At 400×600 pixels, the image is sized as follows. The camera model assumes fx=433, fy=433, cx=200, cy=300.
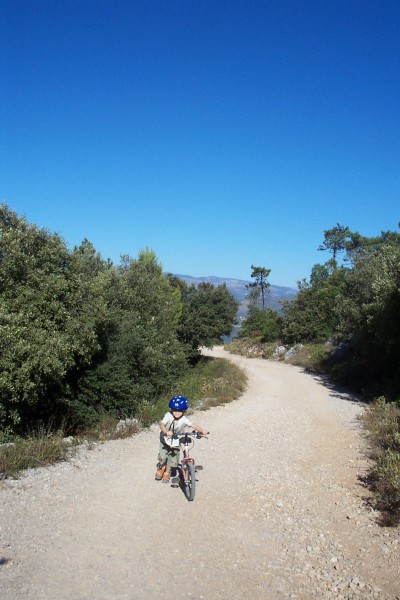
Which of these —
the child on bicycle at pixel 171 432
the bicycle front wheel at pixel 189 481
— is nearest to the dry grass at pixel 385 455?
the bicycle front wheel at pixel 189 481

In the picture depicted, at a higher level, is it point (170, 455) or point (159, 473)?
point (170, 455)

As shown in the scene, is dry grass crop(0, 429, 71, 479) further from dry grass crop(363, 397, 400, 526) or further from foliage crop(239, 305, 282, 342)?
foliage crop(239, 305, 282, 342)

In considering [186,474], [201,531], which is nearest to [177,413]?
[186,474]

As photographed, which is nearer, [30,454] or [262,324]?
[30,454]

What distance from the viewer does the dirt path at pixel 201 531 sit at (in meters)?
4.59

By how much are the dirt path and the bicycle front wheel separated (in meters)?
0.15

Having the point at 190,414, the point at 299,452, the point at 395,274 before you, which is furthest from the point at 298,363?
the point at 299,452

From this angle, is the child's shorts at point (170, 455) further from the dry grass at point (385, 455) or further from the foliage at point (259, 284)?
the foliage at point (259, 284)

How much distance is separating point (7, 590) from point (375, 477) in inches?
249

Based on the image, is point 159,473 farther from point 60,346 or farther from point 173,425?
point 60,346

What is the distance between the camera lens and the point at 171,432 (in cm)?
709

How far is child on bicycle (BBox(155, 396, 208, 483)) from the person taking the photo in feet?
23.4

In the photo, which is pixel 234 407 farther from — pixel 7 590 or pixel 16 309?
pixel 7 590

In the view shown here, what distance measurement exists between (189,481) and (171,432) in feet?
2.62
